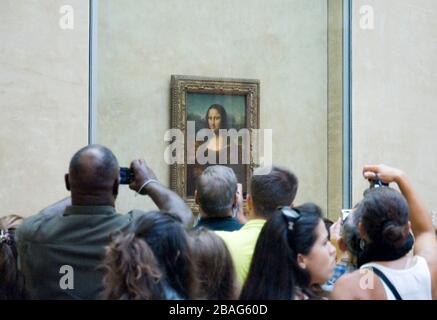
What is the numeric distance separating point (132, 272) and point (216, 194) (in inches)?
64.8

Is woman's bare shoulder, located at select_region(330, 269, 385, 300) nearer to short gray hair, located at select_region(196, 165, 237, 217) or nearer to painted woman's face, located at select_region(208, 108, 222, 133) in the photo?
short gray hair, located at select_region(196, 165, 237, 217)

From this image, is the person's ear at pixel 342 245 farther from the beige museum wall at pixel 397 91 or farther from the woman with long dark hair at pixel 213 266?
the beige museum wall at pixel 397 91

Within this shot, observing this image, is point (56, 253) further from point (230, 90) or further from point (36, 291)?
point (230, 90)

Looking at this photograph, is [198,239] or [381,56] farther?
[381,56]

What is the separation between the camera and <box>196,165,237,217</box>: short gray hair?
4.46 meters

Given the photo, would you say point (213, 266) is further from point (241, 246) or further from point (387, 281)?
point (387, 281)

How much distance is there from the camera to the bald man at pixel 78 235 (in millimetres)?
3518

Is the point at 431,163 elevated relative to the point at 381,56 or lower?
lower

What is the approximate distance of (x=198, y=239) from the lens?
341 cm

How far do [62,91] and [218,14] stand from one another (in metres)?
3.31

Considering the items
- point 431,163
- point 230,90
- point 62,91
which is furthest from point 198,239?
point 431,163

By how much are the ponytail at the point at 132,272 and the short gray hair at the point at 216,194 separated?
1538 millimetres

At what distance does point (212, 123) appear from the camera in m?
10.5

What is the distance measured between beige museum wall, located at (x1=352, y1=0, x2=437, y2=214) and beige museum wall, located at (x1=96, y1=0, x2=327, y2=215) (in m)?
0.80
